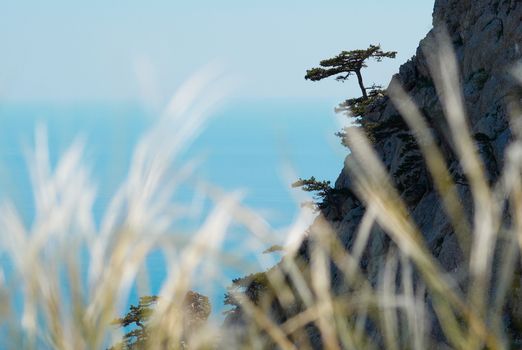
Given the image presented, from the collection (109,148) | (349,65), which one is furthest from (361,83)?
(109,148)

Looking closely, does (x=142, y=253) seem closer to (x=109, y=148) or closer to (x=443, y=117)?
(x=109, y=148)

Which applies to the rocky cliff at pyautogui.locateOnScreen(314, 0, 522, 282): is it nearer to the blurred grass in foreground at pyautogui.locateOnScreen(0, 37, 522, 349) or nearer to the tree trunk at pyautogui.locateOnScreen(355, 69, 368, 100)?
the tree trunk at pyautogui.locateOnScreen(355, 69, 368, 100)

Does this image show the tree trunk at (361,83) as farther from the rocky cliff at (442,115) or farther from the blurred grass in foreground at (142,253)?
the blurred grass in foreground at (142,253)

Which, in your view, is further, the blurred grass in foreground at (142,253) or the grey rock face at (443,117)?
the grey rock face at (443,117)

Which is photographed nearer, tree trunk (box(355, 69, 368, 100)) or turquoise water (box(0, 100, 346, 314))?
turquoise water (box(0, 100, 346, 314))

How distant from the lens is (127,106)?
117 inches

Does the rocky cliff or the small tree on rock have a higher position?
the small tree on rock

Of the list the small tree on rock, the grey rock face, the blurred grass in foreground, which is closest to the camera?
the blurred grass in foreground

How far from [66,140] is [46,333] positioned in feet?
2.04

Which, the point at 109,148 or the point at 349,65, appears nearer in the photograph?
the point at 109,148

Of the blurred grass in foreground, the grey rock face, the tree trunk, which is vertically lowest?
the blurred grass in foreground

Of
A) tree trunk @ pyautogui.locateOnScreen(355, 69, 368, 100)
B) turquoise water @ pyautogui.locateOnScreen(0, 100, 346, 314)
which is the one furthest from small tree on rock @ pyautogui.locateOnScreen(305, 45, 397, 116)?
turquoise water @ pyautogui.locateOnScreen(0, 100, 346, 314)

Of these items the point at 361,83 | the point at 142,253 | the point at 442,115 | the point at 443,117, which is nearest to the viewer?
the point at 142,253

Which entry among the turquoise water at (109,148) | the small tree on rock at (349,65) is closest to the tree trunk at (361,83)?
the small tree on rock at (349,65)
